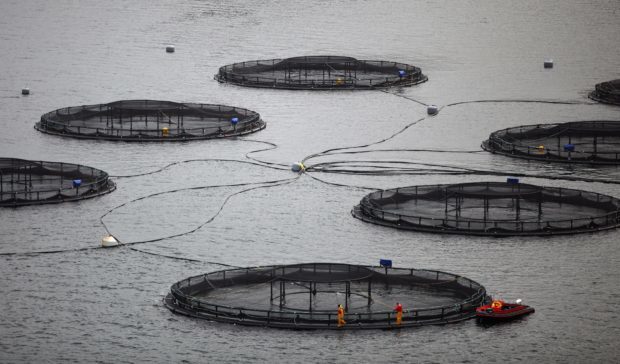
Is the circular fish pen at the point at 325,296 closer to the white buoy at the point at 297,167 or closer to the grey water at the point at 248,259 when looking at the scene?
the grey water at the point at 248,259

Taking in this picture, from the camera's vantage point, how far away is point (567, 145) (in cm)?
18825

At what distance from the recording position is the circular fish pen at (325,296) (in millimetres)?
125500

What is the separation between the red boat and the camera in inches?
4975

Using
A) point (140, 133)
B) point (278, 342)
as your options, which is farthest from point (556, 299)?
point (140, 133)

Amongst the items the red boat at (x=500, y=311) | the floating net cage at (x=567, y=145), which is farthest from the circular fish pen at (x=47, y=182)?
the red boat at (x=500, y=311)

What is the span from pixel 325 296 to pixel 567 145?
6445 centimetres

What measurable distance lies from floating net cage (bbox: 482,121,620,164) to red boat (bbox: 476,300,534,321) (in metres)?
58.8

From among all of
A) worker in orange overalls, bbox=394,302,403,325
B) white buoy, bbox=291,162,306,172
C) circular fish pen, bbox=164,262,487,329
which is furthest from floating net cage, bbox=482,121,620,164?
worker in orange overalls, bbox=394,302,403,325

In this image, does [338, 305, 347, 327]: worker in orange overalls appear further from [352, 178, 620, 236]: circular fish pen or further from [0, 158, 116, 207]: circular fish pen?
[0, 158, 116, 207]: circular fish pen

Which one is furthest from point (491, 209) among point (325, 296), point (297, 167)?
point (325, 296)

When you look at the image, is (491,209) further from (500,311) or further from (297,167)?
(500,311)

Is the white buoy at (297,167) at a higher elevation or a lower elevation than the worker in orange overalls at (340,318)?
higher

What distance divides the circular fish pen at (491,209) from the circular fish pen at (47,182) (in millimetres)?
27073

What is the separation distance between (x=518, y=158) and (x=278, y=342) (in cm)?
7583
